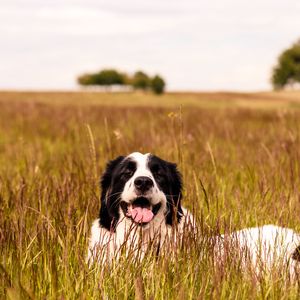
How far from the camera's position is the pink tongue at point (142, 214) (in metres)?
3.36

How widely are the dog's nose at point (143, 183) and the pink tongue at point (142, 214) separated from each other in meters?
0.16

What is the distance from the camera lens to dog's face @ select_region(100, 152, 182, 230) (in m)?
3.37

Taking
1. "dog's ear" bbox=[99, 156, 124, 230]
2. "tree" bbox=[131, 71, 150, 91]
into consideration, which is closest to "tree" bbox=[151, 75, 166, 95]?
"tree" bbox=[131, 71, 150, 91]

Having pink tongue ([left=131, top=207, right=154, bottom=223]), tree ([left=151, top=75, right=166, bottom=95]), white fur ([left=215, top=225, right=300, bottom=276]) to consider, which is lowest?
tree ([left=151, top=75, right=166, bottom=95])

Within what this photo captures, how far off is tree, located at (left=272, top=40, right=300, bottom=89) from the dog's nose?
7569cm

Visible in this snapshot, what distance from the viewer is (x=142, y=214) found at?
3400 mm

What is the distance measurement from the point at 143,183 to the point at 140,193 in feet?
0.24

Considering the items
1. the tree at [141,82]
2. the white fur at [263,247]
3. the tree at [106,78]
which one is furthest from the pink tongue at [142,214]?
the tree at [106,78]

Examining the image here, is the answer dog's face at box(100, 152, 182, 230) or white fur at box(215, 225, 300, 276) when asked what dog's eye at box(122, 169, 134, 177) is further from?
white fur at box(215, 225, 300, 276)

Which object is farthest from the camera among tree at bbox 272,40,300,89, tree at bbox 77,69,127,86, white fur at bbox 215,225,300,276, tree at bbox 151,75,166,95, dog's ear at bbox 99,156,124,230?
tree at bbox 77,69,127,86

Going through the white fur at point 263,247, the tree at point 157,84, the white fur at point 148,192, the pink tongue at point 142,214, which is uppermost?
the white fur at point 148,192

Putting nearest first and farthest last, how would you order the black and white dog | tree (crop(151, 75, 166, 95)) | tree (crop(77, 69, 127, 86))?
the black and white dog < tree (crop(151, 75, 166, 95)) < tree (crop(77, 69, 127, 86))

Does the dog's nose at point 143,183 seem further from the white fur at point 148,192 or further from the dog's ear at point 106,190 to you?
the dog's ear at point 106,190

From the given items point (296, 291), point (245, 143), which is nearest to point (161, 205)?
point (296, 291)
